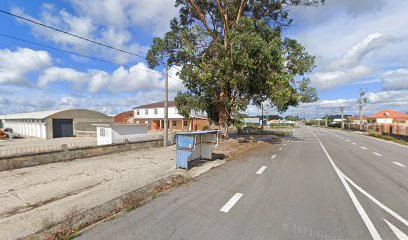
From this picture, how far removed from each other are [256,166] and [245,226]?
6.59 metres

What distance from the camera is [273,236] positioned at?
4160 mm

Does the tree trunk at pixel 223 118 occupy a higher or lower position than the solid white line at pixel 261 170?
higher

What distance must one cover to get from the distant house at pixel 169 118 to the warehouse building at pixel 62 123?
14.0 m

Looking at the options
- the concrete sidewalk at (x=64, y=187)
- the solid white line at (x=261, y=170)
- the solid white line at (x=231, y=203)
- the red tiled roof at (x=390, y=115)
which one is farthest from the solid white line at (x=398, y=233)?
the red tiled roof at (x=390, y=115)

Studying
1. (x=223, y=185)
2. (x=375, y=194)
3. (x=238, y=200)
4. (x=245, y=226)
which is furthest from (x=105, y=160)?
(x=375, y=194)

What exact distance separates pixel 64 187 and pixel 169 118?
43.6 meters

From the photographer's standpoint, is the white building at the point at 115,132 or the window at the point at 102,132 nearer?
the white building at the point at 115,132

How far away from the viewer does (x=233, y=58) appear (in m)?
16.5

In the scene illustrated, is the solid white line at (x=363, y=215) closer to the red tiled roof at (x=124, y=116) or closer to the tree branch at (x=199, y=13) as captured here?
the tree branch at (x=199, y=13)

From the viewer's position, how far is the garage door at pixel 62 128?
34219 millimetres

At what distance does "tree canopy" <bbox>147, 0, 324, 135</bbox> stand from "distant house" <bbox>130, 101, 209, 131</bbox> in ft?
77.6

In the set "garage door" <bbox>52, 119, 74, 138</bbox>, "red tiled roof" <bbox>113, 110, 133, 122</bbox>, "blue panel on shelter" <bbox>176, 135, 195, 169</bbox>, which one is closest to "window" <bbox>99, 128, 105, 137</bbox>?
"blue panel on shelter" <bbox>176, 135, 195, 169</bbox>

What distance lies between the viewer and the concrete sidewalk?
5.07 meters

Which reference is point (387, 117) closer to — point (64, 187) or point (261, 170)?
point (261, 170)
